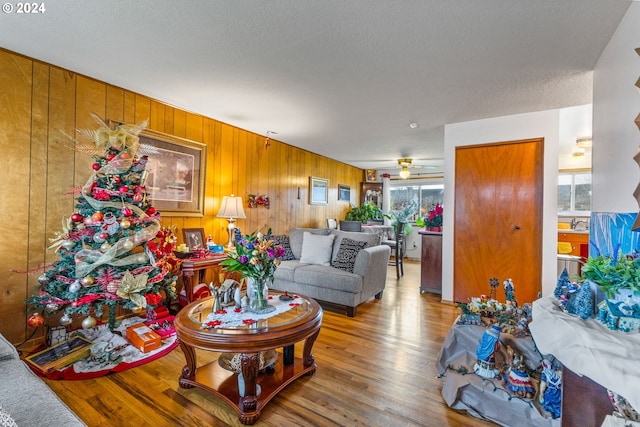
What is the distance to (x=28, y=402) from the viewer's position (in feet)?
3.23

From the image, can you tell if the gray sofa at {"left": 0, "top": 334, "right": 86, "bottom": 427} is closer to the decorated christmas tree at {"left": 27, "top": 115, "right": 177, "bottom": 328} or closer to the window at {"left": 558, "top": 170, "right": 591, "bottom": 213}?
the decorated christmas tree at {"left": 27, "top": 115, "right": 177, "bottom": 328}

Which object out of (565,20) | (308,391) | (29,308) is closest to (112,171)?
(29,308)

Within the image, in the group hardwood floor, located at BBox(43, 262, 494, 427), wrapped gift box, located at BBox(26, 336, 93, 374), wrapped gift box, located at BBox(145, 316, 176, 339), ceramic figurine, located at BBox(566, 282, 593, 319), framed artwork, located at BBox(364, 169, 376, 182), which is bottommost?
hardwood floor, located at BBox(43, 262, 494, 427)

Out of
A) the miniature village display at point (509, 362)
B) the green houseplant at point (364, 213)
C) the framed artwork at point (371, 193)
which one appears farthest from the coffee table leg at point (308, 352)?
the framed artwork at point (371, 193)

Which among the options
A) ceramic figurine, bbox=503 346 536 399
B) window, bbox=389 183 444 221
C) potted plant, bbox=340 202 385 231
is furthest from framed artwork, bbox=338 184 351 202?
ceramic figurine, bbox=503 346 536 399

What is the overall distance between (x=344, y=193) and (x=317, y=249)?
3.16 m

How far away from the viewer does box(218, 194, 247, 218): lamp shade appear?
349 centimetres

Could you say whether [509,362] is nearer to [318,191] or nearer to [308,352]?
[308,352]

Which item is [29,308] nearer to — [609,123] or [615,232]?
[615,232]

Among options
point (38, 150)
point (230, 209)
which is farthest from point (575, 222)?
point (38, 150)

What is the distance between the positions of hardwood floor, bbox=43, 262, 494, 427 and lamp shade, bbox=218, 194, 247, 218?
162cm

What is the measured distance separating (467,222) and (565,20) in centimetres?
229

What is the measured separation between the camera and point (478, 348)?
1744mm

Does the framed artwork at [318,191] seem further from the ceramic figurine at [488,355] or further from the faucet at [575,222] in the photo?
the faucet at [575,222]
